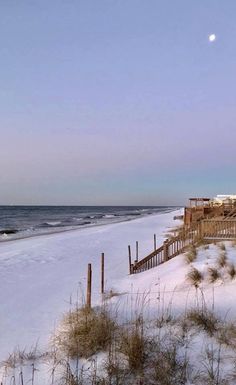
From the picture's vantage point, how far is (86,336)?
7.16 m

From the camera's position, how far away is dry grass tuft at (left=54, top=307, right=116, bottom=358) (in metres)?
6.78

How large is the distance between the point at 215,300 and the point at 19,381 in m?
5.08

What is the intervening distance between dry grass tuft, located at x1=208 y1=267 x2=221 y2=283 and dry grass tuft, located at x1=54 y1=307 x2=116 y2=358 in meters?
4.01

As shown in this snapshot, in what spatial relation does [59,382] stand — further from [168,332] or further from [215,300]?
[215,300]

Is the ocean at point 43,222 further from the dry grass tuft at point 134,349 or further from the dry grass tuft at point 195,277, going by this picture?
the dry grass tuft at point 134,349

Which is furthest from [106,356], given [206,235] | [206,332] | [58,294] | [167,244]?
[206,235]

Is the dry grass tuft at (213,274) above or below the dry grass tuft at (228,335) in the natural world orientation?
above

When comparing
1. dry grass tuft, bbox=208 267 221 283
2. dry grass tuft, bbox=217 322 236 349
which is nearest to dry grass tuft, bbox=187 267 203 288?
dry grass tuft, bbox=208 267 221 283

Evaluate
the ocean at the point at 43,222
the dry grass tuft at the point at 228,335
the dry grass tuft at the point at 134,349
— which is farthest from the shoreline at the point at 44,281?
the ocean at the point at 43,222

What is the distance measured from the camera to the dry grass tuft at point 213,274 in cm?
1049

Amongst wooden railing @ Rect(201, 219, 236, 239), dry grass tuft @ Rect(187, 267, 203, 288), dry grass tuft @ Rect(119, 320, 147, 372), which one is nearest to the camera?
dry grass tuft @ Rect(119, 320, 147, 372)

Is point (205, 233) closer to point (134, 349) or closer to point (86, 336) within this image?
point (86, 336)

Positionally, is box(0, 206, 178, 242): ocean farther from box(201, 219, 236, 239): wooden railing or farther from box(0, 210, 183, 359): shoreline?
box(201, 219, 236, 239): wooden railing

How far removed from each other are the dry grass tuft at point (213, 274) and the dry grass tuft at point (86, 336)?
401cm
